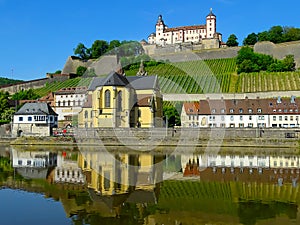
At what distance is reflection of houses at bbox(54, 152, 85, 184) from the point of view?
23653 mm

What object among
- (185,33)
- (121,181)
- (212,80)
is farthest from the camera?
(185,33)

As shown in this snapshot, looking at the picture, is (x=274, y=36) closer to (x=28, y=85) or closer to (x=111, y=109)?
(x=28, y=85)

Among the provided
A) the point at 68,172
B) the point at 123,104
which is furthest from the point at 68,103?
the point at 68,172

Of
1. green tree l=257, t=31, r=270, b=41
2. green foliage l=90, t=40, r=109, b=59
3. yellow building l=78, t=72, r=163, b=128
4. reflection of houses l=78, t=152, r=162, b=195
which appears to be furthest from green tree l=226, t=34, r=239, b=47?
reflection of houses l=78, t=152, r=162, b=195

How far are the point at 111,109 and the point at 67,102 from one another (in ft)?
76.0

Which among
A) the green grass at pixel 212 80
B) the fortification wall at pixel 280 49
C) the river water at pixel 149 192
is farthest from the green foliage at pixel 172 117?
the fortification wall at pixel 280 49

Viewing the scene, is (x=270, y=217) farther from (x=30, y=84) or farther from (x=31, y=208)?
(x=30, y=84)

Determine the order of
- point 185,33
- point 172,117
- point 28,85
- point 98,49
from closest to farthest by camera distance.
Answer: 1. point 172,117
2. point 28,85
3. point 98,49
4. point 185,33

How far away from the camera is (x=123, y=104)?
5500 cm

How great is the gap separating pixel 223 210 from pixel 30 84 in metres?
96.5

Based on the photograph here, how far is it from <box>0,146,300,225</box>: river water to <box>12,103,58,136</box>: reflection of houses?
75.8 feet

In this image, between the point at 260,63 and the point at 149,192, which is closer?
the point at 149,192

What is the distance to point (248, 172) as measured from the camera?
26.8 meters

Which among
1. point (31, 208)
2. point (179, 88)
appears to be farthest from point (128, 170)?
point (179, 88)
